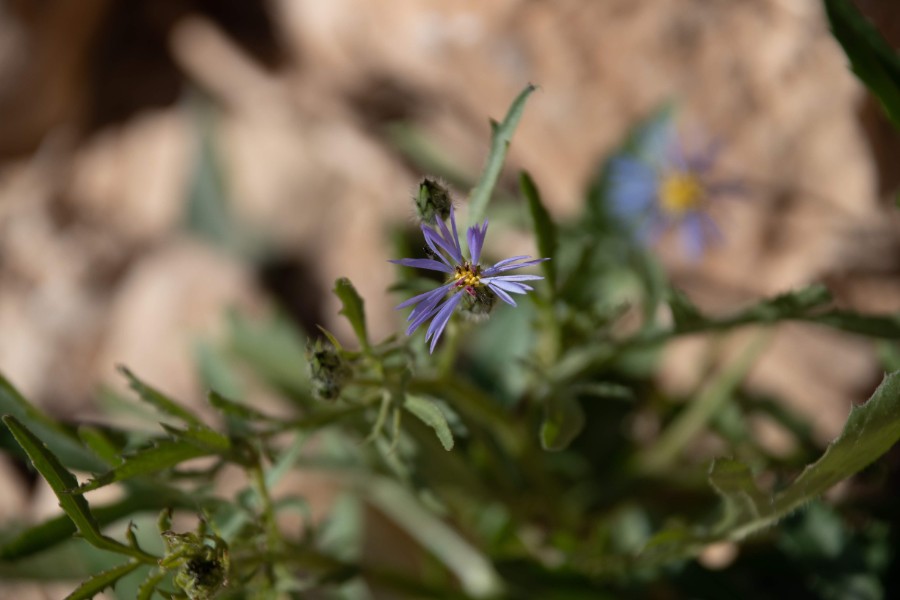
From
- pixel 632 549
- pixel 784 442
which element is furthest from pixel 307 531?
pixel 784 442

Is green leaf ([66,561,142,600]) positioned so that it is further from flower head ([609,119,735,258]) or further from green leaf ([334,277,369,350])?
flower head ([609,119,735,258])

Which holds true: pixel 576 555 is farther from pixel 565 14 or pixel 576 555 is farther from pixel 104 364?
pixel 104 364

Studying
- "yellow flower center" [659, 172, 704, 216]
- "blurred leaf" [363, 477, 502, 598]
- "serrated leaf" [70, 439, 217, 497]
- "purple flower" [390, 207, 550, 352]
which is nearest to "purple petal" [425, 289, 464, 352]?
"purple flower" [390, 207, 550, 352]

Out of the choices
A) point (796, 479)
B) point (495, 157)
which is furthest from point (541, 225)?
point (796, 479)

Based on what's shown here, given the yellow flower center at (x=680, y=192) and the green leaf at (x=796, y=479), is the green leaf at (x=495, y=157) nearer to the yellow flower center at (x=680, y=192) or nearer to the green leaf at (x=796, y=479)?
the green leaf at (x=796, y=479)

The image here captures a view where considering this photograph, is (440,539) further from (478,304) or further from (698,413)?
(478,304)

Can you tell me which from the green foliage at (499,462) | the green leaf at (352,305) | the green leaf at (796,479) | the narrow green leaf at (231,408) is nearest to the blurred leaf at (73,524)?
the green foliage at (499,462)
